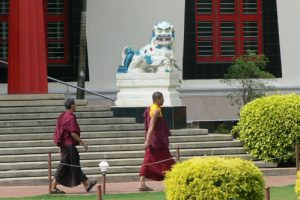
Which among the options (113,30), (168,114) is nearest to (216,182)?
(168,114)

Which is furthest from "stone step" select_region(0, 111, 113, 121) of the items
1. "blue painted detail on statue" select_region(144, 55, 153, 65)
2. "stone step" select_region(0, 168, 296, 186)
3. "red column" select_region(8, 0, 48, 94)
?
"stone step" select_region(0, 168, 296, 186)

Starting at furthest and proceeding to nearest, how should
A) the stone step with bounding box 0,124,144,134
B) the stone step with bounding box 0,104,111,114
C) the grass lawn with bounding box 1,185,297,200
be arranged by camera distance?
the stone step with bounding box 0,104,111,114 < the stone step with bounding box 0,124,144,134 < the grass lawn with bounding box 1,185,297,200

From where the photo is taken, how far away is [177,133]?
21.8 meters

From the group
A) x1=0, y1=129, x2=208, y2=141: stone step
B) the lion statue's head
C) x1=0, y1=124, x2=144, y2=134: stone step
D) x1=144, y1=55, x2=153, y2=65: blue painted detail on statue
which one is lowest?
x1=0, y1=129, x2=208, y2=141: stone step

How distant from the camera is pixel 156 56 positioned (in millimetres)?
22672

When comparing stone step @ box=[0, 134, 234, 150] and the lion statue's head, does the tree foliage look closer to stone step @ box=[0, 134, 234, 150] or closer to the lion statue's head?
the lion statue's head

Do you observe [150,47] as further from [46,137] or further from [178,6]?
[178,6]

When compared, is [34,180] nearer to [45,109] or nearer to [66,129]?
[66,129]

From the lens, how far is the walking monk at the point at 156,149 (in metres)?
17.5

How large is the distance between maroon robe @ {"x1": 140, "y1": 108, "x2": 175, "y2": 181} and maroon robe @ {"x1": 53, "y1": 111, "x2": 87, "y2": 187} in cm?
105

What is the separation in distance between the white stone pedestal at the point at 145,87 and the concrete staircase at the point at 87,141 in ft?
1.71

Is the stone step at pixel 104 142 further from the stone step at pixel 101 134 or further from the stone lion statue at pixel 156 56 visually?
the stone lion statue at pixel 156 56

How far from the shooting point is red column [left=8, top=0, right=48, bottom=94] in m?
24.8

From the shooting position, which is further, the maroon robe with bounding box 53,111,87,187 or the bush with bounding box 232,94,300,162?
the bush with bounding box 232,94,300,162
